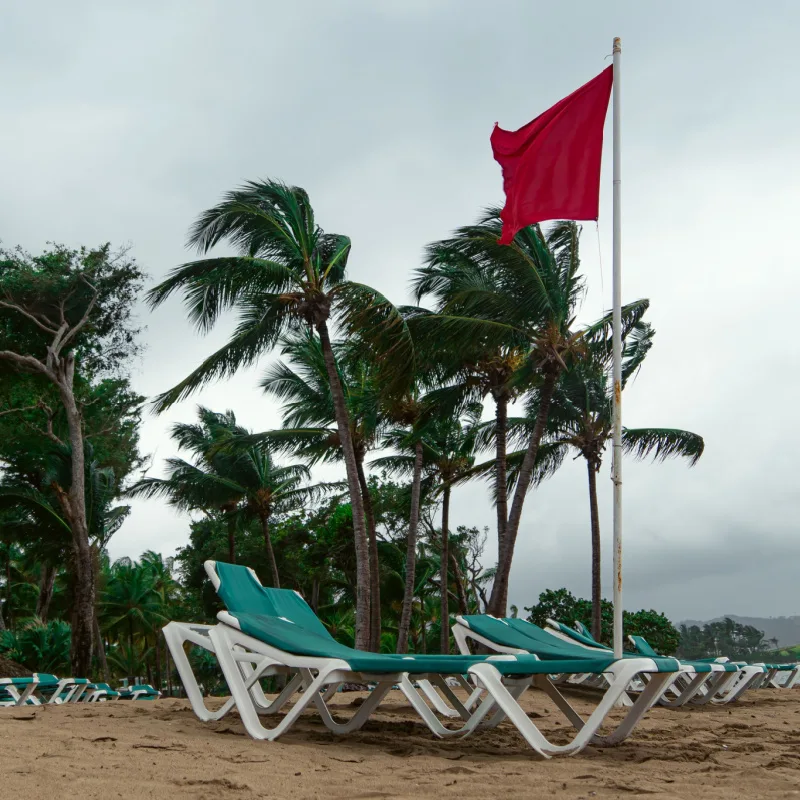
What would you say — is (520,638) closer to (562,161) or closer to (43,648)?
(562,161)

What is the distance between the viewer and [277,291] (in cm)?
1362

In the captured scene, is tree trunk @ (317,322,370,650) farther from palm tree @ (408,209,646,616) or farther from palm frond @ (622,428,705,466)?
palm frond @ (622,428,705,466)

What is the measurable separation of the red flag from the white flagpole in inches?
5.4

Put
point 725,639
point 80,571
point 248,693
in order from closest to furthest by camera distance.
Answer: point 248,693 → point 80,571 → point 725,639

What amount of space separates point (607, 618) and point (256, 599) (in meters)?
16.6

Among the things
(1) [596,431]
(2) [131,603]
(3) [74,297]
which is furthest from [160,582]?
(1) [596,431]

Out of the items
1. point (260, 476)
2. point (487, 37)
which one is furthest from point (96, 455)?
point (487, 37)

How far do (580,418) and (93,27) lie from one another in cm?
1184

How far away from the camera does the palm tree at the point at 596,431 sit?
17594 millimetres

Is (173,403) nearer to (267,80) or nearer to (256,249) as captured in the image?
(256,249)

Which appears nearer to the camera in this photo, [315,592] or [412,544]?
[412,544]

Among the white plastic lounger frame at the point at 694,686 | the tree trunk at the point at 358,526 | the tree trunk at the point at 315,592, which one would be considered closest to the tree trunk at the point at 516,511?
the tree trunk at the point at 358,526

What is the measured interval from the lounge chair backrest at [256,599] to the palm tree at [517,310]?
25.0ft

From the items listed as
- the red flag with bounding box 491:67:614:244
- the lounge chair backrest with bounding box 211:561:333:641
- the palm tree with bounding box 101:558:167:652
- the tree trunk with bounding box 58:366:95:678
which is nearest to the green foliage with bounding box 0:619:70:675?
the tree trunk with bounding box 58:366:95:678
